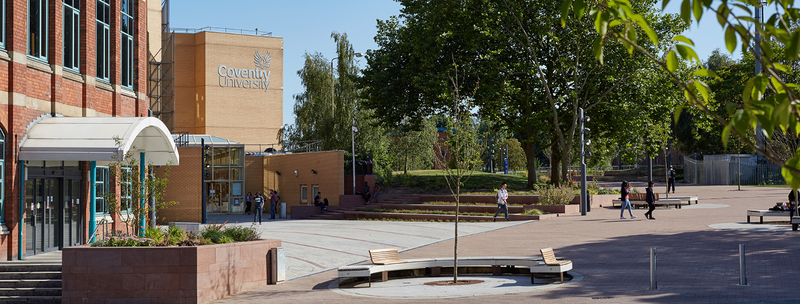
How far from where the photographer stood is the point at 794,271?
1262 cm

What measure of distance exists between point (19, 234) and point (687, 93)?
15.1 metres

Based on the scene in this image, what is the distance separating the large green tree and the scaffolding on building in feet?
74.3

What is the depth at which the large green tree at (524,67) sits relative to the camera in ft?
111

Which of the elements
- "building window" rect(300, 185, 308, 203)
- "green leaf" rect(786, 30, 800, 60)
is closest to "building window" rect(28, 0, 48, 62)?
"green leaf" rect(786, 30, 800, 60)

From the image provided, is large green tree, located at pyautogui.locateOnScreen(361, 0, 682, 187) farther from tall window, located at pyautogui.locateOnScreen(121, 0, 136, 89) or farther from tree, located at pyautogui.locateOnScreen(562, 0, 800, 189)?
tree, located at pyautogui.locateOnScreen(562, 0, 800, 189)

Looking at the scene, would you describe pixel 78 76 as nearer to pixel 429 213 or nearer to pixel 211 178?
pixel 429 213

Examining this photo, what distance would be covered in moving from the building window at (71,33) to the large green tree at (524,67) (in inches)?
720

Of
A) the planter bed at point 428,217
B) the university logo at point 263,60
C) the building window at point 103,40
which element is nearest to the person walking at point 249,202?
the planter bed at point 428,217

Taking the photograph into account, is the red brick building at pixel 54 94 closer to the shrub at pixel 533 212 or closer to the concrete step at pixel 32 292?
the concrete step at pixel 32 292

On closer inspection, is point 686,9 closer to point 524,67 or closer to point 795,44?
point 795,44

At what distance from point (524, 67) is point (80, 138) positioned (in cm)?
2297

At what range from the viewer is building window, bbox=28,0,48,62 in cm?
1595

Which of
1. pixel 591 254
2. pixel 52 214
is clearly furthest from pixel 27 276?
pixel 591 254

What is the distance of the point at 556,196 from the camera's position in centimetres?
3109
